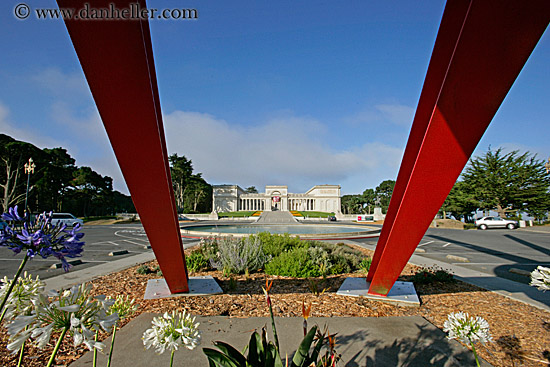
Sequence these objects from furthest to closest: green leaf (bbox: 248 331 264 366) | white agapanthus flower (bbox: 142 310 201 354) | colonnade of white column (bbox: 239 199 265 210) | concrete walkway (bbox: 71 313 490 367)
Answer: colonnade of white column (bbox: 239 199 265 210) → concrete walkway (bbox: 71 313 490 367) → green leaf (bbox: 248 331 264 366) → white agapanthus flower (bbox: 142 310 201 354)

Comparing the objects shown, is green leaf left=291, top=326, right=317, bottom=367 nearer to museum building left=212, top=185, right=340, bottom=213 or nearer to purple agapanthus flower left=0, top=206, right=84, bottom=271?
purple agapanthus flower left=0, top=206, right=84, bottom=271

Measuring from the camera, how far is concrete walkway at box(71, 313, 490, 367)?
2777 millimetres

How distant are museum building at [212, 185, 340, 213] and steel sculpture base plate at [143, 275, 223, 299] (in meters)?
81.1

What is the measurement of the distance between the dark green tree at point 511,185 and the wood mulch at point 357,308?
134ft

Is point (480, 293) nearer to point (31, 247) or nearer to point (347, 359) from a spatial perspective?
point (347, 359)

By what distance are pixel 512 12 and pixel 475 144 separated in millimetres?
1194

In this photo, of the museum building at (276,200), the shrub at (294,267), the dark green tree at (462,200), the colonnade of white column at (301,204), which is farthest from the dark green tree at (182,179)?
the shrub at (294,267)

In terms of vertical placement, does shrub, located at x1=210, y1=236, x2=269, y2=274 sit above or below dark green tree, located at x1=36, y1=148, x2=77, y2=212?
below

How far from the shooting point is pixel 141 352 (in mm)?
2941

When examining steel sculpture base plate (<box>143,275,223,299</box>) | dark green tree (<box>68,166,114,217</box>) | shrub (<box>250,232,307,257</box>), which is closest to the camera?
steel sculpture base plate (<box>143,275,223,299</box>)

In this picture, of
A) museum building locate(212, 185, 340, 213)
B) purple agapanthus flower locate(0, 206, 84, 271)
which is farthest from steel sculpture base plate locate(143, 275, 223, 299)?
museum building locate(212, 185, 340, 213)

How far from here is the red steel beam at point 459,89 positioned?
194cm

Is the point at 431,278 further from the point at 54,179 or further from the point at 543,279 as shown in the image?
the point at 54,179

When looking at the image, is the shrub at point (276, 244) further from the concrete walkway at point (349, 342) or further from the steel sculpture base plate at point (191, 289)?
the concrete walkway at point (349, 342)
